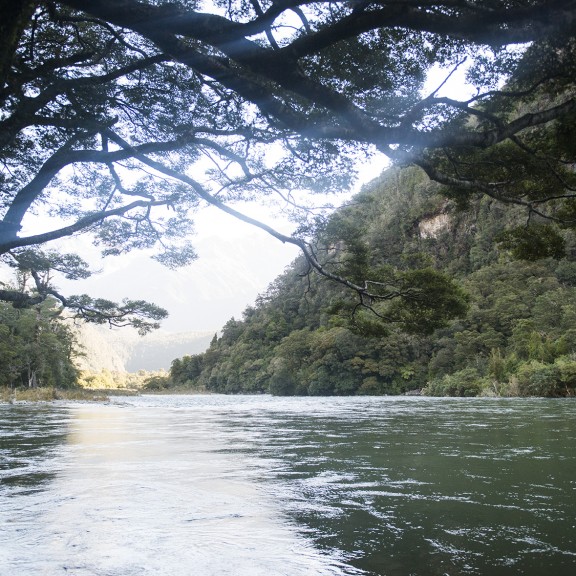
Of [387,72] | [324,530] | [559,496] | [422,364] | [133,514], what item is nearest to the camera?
[324,530]

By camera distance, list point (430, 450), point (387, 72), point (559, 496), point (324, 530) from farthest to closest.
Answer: point (387, 72), point (430, 450), point (559, 496), point (324, 530)

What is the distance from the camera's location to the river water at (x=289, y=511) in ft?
8.77

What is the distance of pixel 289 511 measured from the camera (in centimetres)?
374

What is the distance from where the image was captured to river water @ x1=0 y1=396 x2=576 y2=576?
2.67 m

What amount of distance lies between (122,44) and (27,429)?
→ 7849 mm

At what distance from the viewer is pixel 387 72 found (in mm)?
8055

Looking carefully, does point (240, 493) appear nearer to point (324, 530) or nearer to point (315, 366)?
point (324, 530)

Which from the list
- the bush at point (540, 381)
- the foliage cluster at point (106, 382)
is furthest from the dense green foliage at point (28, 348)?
the bush at point (540, 381)

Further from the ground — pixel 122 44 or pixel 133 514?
pixel 122 44

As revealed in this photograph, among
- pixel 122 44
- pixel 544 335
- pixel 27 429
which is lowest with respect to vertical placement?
pixel 27 429

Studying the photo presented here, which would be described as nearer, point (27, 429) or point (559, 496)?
point (559, 496)

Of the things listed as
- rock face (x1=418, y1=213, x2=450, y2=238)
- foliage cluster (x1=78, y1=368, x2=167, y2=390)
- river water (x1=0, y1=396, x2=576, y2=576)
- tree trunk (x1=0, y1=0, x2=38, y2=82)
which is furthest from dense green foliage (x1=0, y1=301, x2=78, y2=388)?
rock face (x1=418, y1=213, x2=450, y2=238)

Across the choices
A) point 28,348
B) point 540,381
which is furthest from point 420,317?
point 28,348

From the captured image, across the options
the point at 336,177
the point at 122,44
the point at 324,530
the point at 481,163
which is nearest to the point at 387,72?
the point at 481,163
